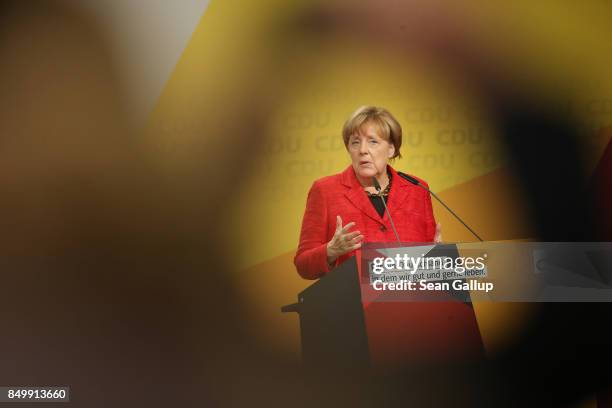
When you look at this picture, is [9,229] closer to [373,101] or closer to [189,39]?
[189,39]

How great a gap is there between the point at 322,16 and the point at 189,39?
516 mm

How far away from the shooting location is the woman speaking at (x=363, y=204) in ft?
8.29

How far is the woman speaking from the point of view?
8.29 feet

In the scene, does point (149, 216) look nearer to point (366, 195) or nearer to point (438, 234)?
point (366, 195)

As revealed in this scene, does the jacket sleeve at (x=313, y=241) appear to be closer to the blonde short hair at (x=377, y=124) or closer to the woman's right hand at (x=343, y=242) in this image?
the woman's right hand at (x=343, y=242)

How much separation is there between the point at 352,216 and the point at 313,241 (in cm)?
17

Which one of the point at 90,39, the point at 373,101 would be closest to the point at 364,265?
the point at 373,101

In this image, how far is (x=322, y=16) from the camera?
2.64 meters

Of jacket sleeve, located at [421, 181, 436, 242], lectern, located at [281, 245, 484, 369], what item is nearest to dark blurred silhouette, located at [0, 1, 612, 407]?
lectern, located at [281, 245, 484, 369]

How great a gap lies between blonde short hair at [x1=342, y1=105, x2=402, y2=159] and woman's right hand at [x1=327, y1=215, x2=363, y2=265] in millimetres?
326

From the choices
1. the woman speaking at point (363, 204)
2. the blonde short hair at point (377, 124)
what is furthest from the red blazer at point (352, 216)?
the blonde short hair at point (377, 124)

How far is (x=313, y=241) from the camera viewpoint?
101 inches

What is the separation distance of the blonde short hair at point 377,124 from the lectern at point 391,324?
410 mm

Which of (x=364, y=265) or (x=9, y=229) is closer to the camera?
(x=364, y=265)
